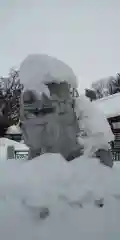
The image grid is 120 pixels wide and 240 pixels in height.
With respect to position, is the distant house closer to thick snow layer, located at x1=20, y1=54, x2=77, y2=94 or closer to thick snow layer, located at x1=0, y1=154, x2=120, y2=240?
thick snow layer, located at x1=20, y1=54, x2=77, y2=94

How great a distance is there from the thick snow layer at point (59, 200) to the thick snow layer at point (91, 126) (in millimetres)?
978

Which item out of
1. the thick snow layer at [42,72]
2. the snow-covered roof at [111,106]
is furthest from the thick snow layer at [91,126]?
the snow-covered roof at [111,106]

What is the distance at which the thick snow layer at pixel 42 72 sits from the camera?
18.3 ft

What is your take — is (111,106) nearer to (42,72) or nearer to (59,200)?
(42,72)

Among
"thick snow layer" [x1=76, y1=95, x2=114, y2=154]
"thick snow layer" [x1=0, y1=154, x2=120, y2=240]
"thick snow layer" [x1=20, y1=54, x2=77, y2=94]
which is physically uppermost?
"thick snow layer" [x1=20, y1=54, x2=77, y2=94]

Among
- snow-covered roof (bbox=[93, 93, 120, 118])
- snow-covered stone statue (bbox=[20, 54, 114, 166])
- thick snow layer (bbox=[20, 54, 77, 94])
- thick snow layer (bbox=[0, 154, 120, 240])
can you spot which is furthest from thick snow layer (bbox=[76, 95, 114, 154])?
snow-covered roof (bbox=[93, 93, 120, 118])

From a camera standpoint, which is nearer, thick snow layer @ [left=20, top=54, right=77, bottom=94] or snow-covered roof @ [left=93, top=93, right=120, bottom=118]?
thick snow layer @ [left=20, top=54, right=77, bottom=94]

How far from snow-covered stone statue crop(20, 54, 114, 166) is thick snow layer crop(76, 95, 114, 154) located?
164mm

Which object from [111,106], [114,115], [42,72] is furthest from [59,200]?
[111,106]

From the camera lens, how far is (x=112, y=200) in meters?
4.34

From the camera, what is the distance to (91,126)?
6.02 m

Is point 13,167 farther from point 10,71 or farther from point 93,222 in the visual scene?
point 10,71

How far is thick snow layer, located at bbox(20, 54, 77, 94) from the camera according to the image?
5586 millimetres

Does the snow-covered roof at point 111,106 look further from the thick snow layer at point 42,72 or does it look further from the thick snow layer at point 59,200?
the thick snow layer at point 59,200
